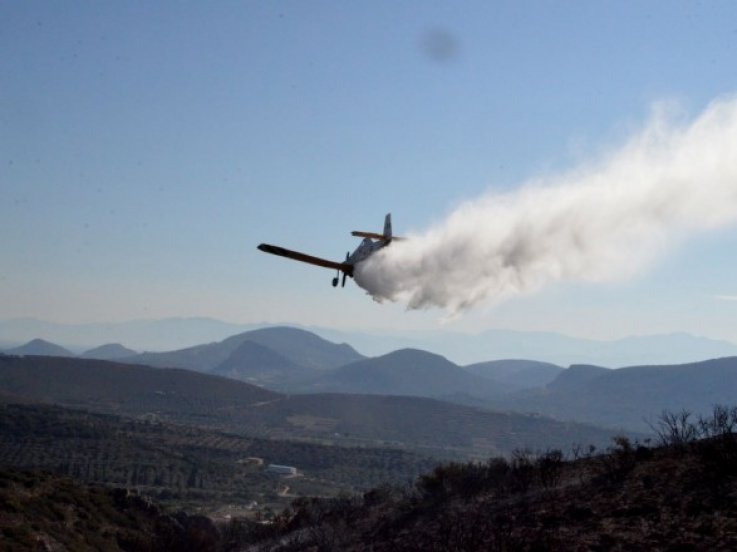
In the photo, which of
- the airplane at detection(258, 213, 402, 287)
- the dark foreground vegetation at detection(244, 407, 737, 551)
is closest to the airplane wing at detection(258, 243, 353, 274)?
the airplane at detection(258, 213, 402, 287)

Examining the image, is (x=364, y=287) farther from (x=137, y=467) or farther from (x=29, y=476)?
(x=137, y=467)

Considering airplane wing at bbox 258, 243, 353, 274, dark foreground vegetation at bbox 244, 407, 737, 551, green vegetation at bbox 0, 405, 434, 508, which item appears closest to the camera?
dark foreground vegetation at bbox 244, 407, 737, 551

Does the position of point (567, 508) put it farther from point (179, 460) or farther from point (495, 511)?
point (179, 460)

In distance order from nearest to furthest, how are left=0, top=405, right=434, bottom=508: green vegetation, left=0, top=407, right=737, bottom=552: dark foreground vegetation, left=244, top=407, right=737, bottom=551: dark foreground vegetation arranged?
1. left=244, top=407, right=737, bottom=551: dark foreground vegetation
2. left=0, top=407, right=737, bottom=552: dark foreground vegetation
3. left=0, top=405, right=434, bottom=508: green vegetation

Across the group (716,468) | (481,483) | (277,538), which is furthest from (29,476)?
(716,468)

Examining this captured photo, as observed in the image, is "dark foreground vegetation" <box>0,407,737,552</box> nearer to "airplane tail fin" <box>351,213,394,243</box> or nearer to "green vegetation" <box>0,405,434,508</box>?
"airplane tail fin" <box>351,213,394,243</box>

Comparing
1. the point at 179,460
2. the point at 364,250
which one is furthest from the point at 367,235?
the point at 179,460

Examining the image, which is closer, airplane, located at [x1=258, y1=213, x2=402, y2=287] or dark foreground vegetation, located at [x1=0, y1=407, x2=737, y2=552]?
dark foreground vegetation, located at [x1=0, y1=407, x2=737, y2=552]
